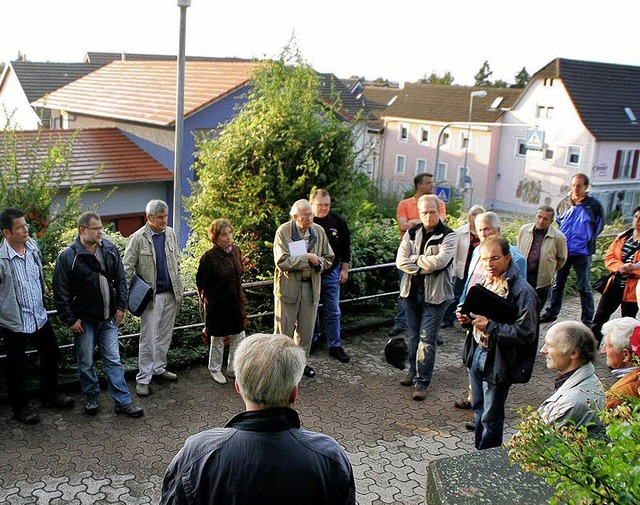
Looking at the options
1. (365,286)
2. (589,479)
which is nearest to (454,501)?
(589,479)

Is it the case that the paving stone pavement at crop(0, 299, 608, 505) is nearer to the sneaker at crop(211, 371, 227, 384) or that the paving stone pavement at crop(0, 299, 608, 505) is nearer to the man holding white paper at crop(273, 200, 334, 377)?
the sneaker at crop(211, 371, 227, 384)

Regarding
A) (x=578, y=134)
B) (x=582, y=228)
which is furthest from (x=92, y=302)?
(x=578, y=134)

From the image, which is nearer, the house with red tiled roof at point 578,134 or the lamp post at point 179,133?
the lamp post at point 179,133

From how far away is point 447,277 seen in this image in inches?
263

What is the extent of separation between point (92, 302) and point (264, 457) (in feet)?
13.0

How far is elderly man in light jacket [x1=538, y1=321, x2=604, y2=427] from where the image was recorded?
395 cm

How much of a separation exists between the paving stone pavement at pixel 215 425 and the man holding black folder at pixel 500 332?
0.82m

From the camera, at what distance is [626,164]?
48.8 m

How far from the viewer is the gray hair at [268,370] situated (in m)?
2.61

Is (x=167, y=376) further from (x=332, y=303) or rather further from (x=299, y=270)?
(x=332, y=303)

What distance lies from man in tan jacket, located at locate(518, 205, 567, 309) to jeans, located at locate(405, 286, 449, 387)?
2141mm

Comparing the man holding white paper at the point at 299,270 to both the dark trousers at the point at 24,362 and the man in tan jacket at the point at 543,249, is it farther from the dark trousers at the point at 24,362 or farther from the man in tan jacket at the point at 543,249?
the man in tan jacket at the point at 543,249

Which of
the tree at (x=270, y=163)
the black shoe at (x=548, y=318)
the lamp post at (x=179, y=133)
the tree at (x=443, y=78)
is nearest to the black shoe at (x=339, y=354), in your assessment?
the tree at (x=270, y=163)

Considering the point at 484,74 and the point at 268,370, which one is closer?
the point at 268,370
